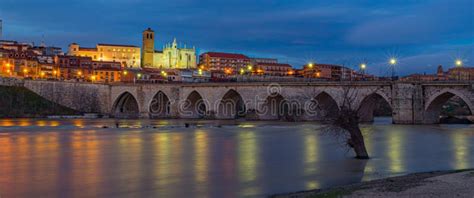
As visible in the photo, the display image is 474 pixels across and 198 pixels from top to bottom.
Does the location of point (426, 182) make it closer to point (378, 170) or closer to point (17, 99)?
point (378, 170)

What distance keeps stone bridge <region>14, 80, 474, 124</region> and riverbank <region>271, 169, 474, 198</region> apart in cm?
894

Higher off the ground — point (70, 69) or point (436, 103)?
point (70, 69)

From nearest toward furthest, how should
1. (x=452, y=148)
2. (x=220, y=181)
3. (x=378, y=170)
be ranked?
1. (x=220, y=181)
2. (x=378, y=170)
3. (x=452, y=148)

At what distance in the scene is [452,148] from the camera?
2859cm

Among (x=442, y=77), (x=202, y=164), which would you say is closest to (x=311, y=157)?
(x=202, y=164)

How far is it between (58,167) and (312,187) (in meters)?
10.8

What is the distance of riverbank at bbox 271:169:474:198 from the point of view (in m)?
13.4

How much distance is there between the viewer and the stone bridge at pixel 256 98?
50.1 meters

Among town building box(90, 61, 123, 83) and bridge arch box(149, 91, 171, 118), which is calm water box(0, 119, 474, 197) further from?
town building box(90, 61, 123, 83)

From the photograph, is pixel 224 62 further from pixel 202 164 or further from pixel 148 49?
pixel 202 164

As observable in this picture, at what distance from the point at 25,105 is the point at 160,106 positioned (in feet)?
67.7

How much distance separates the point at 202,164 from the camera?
72.5 feet

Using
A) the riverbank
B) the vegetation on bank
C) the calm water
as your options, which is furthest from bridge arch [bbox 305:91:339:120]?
the riverbank

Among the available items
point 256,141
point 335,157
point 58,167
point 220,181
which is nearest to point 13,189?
point 58,167
